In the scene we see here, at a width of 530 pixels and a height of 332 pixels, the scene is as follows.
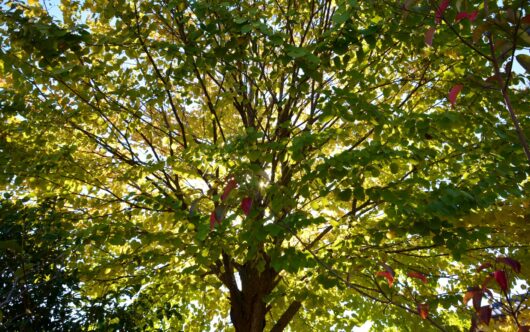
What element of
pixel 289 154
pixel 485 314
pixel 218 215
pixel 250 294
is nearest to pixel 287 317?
pixel 250 294

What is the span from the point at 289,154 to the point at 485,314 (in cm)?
242

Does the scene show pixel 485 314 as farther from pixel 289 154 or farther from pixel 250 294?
pixel 250 294

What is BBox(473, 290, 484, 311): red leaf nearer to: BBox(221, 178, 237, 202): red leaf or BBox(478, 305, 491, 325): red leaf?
BBox(478, 305, 491, 325): red leaf

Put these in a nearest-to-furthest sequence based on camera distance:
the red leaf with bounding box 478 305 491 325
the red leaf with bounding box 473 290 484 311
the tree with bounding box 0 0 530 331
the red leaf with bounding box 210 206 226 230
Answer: the red leaf with bounding box 478 305 491 325
the red leaf with bounding box 473 290 484 311
the red leaf with bounding box 210 206 226 230
the tree with bounding box 0 0 530 331

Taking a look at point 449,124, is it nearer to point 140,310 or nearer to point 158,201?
point 158,201

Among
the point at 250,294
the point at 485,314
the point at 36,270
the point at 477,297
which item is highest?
the point at 36,270

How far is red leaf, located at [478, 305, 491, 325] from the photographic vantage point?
1.57 metres

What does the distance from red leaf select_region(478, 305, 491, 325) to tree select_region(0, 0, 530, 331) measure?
37cm

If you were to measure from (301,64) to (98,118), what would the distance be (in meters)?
3.33

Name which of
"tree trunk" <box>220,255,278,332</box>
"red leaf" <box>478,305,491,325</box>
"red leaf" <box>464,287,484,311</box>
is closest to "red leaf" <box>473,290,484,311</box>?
"red leaf" <box>464,287,484,311</box>

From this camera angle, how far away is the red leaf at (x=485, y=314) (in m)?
1.57

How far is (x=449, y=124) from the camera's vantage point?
132 inches

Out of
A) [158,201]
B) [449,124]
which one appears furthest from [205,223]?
[449,124]

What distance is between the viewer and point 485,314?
1.60m
